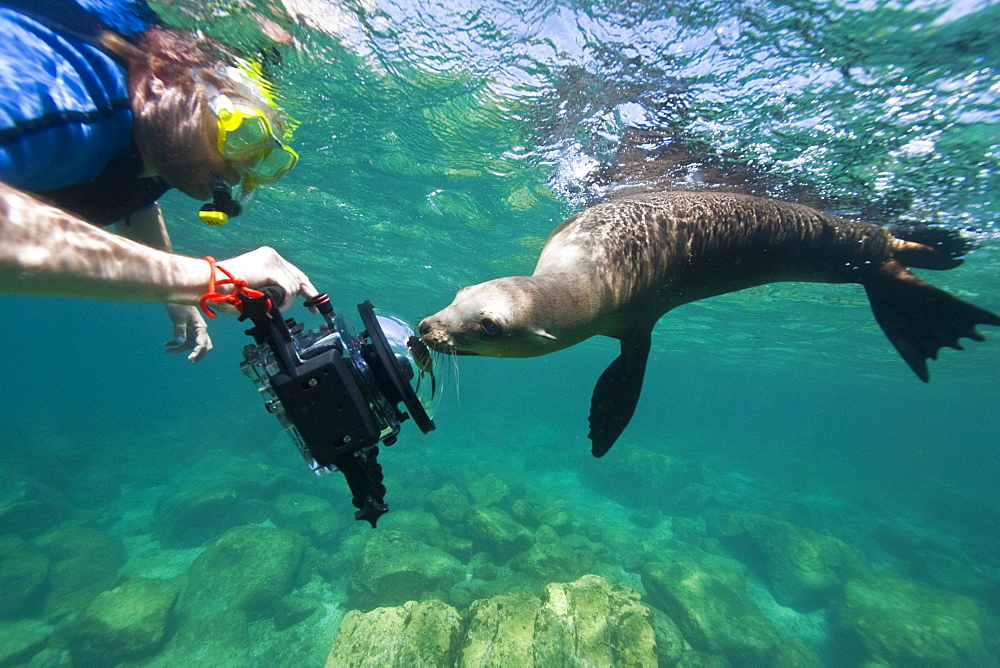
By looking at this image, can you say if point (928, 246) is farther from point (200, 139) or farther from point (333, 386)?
point (200, 139)

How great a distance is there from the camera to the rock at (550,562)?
9.80 m

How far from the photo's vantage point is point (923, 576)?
15.5m

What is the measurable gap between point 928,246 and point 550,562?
9.39 meters

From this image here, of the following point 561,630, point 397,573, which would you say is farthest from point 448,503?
point 561,630

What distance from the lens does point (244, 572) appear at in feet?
29.7

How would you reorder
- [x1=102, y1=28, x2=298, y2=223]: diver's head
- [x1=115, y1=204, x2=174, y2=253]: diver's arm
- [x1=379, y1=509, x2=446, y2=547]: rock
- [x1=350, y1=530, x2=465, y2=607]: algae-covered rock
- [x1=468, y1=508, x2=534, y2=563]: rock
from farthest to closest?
[x1=379, y1=509, x2=446, y2=547]: rock → [x1=468, y1=508, x2=534, y2=563]: rock → [x1=350, y1=530, x2=465, y2=607]: algae-covered rock → [x1=115, y1=204, x2=174, y2=253]: diver's arm → [x1=102, y1=28, x2=298, y2=223]: diver's head

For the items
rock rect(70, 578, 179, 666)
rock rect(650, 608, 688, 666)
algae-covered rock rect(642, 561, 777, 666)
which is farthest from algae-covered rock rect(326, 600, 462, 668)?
algae-covered rock rect(642, 561, 777, 666)

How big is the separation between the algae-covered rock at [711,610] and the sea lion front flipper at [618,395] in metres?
7.56

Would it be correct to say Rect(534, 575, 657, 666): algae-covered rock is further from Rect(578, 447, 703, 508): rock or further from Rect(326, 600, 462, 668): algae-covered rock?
Rect(578, 447, 703, 508): rock

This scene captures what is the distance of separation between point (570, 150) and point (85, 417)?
118 feet

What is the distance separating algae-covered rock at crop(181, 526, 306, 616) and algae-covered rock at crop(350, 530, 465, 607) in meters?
1.69

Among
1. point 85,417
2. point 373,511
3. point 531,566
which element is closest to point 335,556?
point 531,566

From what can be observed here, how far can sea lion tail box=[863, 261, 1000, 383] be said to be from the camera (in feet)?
14.9

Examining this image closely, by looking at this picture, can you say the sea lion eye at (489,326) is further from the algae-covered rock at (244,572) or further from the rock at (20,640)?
the rock at (20,640)
